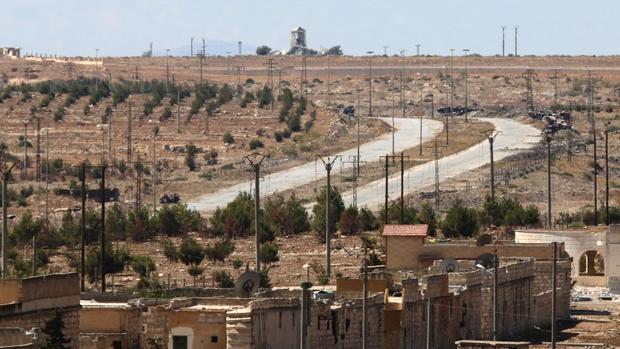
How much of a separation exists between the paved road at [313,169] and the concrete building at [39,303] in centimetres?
4959

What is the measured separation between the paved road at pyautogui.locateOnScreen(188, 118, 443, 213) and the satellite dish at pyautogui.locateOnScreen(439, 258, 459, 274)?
3486 centimetres

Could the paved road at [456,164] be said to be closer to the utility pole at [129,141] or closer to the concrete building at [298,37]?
the utility pole at [129,141]

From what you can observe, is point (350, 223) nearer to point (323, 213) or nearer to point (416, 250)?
point (323, 213)

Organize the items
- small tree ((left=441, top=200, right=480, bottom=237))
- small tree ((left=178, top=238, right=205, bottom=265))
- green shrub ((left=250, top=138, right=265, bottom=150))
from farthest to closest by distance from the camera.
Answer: green shrub ((left=250, top=138, right=265, bottom=150))
small tree ((left=441, top=200, right=480, bottom=237))
small tree ((left=178, top=238, right=205, bottom=265))

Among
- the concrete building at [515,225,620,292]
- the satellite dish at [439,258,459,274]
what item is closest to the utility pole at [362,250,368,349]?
the satellite dish at [439,258,459,274]

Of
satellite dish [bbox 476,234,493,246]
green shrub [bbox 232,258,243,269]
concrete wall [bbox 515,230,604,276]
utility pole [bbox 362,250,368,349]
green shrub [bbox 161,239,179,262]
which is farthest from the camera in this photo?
green shrub [bbox 161,239,179,262]

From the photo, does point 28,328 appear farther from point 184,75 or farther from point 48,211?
point 184,75

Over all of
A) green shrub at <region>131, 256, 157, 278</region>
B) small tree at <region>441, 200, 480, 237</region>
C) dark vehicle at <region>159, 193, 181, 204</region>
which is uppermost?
dark vehicle at <region>159, 193, 181, 204</region>

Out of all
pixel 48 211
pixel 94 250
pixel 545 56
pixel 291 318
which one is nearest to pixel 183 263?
pixel 94 250

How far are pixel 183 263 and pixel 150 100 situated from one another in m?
59.8

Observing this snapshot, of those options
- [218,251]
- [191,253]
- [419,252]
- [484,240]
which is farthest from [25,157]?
[419,252]

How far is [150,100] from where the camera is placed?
4811 inches

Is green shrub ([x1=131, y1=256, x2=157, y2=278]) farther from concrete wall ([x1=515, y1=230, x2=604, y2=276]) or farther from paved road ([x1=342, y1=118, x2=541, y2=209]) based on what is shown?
paved road ([x1=342, y1=118, x2=541, y2=209])

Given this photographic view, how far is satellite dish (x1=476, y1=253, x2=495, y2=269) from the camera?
4988 cm
